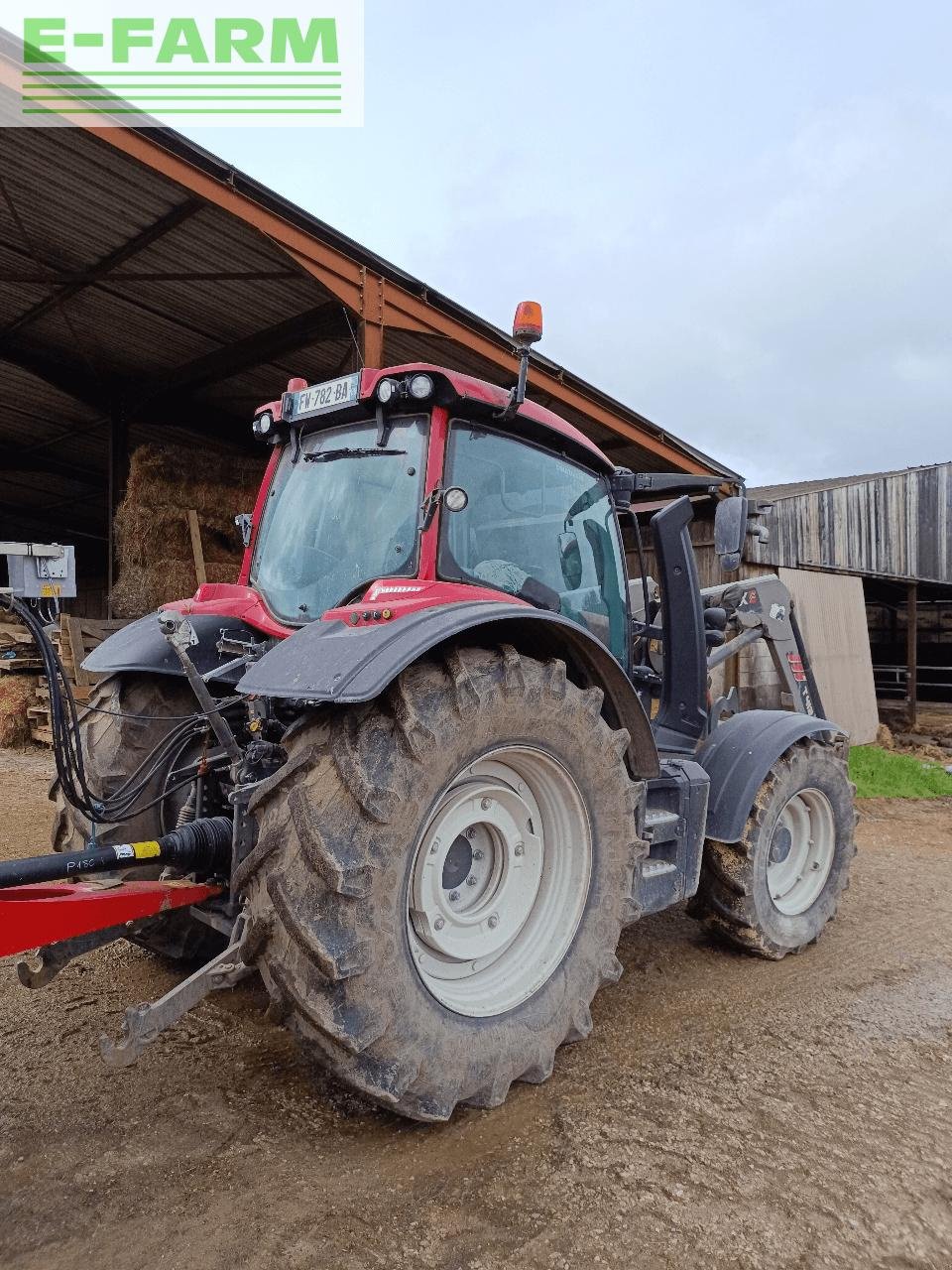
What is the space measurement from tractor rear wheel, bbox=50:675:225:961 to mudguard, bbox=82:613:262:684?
0.10 meters

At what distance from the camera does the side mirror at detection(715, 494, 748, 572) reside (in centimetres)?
355

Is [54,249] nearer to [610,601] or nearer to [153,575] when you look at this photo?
[153,575]

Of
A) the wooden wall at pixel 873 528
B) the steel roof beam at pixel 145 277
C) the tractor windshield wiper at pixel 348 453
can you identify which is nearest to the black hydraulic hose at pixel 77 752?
the tractor windshield wiper at pixel 348 453

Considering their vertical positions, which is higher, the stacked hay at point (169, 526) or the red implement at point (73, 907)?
the stacked hay at point (169, 526)

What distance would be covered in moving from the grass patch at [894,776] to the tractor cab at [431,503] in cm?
608

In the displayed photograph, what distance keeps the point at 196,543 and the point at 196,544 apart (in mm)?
15

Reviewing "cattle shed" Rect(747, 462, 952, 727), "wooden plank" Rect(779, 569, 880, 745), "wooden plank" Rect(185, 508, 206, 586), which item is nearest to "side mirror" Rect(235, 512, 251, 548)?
"wooden plank" Rect(185, 508, 206, 586)

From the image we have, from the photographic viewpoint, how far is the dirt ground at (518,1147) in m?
1.92

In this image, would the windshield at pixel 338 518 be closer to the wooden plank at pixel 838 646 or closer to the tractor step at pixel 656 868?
the tractor step at pixel 656 868

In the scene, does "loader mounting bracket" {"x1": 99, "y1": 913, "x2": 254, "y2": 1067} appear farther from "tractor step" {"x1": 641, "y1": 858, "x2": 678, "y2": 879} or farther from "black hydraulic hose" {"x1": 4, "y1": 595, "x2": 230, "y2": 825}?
"tractor step" {"x1": 641, "y1": 858, "x2": 678, "y2": 879}

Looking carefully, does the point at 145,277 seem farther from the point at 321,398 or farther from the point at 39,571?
the point at 39,571

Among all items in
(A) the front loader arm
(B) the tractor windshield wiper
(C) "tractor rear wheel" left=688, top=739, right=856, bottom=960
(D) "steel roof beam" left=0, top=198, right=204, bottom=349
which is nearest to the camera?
(B) the tractor windshield wiper

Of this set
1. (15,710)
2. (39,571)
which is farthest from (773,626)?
(15,710)

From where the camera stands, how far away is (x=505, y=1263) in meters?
1.86
